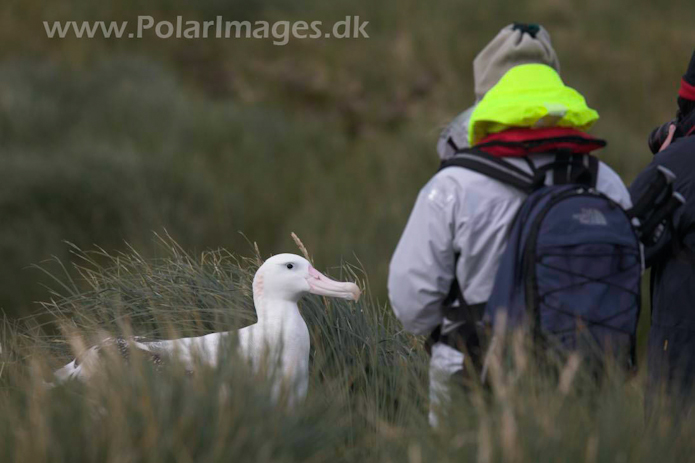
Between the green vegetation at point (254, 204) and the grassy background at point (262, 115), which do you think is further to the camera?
the grassy background at point (262, 115)

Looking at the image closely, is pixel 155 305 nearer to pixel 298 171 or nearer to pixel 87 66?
pixel 298 171

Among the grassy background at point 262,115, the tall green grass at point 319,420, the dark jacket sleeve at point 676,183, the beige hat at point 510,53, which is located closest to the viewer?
the tall green grass at point 319,420

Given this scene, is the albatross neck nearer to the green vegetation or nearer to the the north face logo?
the green vegetation

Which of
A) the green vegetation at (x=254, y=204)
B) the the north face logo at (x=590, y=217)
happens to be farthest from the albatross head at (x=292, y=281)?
the the north face logo at (x=590, y=217)

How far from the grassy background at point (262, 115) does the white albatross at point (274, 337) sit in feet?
20.8

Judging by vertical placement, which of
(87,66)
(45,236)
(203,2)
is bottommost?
(45,236)

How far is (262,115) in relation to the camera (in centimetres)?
1442

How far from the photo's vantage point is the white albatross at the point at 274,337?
2887mm

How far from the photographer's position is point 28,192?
37.9ft

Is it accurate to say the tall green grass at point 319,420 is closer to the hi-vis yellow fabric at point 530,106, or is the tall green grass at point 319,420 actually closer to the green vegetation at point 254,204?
the green vegetation at point 254,204

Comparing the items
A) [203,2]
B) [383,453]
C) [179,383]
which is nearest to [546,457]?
[383,453]

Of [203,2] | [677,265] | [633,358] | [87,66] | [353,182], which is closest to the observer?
[633,358]

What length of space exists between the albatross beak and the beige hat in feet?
3.83

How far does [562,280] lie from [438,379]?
0.40 meters
